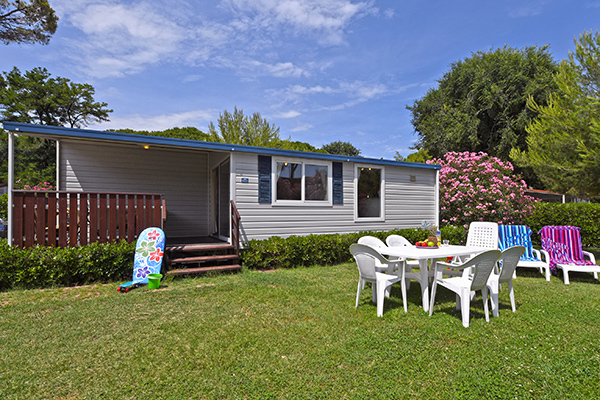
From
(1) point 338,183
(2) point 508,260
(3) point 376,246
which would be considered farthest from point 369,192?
(2) point 508,260

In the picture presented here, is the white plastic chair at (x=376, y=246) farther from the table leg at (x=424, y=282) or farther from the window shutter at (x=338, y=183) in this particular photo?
the window shutter at (x=338, y=183)

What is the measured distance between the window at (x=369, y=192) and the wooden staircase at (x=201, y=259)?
3534 mm

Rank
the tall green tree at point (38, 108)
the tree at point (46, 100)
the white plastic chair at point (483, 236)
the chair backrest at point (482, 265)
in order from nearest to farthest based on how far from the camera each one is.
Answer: the chair backrest at point (482, 265)
the white plastic chair at point (483, 236)
the tall green tree at point (38, 108)
the tree at point (46, 100)

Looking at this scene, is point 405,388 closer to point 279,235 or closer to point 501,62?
point 279,235

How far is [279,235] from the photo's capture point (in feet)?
23.7

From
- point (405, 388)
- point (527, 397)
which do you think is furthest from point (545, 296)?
point (405, 388)

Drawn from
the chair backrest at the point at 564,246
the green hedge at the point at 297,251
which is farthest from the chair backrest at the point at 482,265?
the green hedge at the point at 297,251

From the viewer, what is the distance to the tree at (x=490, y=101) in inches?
672

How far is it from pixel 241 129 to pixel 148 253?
1454 centimetres

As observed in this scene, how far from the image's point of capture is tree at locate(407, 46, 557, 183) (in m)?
17.1

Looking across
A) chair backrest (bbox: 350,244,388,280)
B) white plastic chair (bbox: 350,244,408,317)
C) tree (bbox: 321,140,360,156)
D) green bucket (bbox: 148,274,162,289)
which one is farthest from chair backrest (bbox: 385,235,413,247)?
tree (bbox: 321,140,360,156)

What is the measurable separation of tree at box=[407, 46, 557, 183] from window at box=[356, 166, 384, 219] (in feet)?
40.8

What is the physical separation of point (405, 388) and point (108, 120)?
27.3 meters

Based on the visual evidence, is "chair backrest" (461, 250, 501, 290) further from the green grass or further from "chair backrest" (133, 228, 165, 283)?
"chair backrest" (133, 228, 165, 283)
